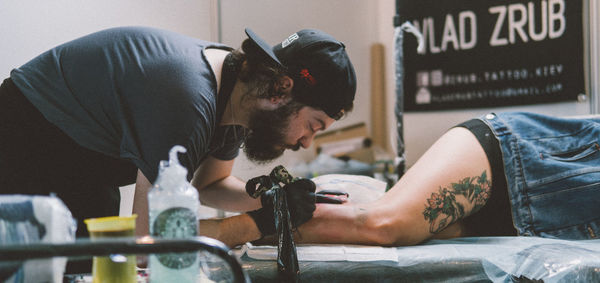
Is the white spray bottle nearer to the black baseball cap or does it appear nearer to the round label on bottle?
the round label on bottle

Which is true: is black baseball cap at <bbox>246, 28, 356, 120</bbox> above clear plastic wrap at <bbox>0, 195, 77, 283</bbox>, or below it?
above

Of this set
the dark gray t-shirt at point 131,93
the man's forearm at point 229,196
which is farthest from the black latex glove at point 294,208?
the man's forearm at point 229,196

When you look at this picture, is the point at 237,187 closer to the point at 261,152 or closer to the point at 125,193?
the point at 261,152

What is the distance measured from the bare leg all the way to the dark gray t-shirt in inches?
13.7

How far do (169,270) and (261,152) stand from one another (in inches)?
29.6

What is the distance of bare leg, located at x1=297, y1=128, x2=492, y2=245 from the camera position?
41.9 inches

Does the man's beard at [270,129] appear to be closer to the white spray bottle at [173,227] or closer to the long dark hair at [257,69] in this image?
the long dark hair at [257,69]

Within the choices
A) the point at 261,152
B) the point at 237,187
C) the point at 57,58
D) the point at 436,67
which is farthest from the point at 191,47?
the point at 436,67

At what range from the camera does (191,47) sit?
99 cm

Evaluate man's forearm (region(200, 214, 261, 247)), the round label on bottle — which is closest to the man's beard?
man's forearm (region(200, 214, 261, 247))

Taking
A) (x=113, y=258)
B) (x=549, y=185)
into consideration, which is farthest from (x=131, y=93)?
(x=549, y=185)

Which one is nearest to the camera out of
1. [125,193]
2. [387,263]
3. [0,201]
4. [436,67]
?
[0,201]

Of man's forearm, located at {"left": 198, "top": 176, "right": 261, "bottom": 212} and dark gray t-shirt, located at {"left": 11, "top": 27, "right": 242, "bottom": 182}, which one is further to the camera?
man's forearm, located at {"left": 198, "top": 176, "right": 261, "bottom": 212}

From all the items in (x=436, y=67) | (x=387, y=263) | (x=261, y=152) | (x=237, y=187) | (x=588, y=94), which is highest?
(x=436, y=67)
